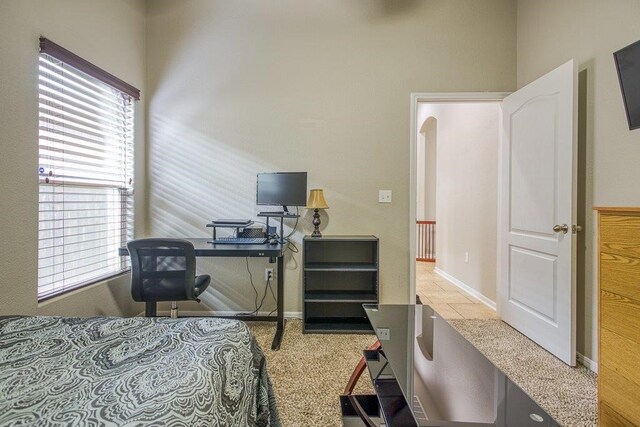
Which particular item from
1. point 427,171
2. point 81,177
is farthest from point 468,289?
point 81,177

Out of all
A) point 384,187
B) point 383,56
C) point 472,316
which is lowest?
point 472,316

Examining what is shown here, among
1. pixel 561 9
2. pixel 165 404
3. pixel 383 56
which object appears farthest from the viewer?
pixel 383 56

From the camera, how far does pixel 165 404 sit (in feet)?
2.38

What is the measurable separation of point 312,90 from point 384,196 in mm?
1239

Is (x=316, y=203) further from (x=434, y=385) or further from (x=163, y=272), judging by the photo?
(x=434, y=385)

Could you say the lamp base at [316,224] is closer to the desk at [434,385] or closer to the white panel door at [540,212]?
the desk at [434,385]

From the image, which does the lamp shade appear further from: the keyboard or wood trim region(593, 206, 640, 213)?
wood trim region(593, 206, 640, 213)

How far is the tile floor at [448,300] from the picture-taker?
311 cm

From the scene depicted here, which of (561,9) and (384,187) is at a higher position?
(561,9)

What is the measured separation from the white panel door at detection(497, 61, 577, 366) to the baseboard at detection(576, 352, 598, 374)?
4.3 inches

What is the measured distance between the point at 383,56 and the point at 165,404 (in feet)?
10.1

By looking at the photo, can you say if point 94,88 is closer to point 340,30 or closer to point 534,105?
point 340,30

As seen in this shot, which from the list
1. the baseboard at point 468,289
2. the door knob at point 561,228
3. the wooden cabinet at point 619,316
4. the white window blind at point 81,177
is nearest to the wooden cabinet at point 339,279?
the door knob at point 561,228

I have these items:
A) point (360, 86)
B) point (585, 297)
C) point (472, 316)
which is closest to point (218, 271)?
point (360, 86)
